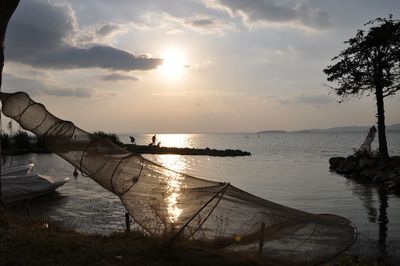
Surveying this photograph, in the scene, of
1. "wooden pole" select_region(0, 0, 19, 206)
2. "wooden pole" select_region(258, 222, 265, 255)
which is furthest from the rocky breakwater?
"wooden pole" select_region(0, 0, 19, 206)

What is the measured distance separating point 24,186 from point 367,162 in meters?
24.0

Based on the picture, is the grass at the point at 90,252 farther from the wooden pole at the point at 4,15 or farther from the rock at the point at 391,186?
the rock at the point at 391,186

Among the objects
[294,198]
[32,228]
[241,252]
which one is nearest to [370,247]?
[241,252]

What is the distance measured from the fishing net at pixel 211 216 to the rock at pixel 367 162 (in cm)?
2612

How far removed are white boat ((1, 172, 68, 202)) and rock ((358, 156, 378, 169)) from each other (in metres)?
21.9

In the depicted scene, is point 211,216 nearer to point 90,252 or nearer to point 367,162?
point 90,252

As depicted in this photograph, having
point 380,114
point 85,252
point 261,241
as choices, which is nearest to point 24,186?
point 85,252

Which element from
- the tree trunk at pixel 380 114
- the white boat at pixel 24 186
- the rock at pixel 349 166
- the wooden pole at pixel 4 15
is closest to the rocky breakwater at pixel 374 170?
the rock at pixel 349 166

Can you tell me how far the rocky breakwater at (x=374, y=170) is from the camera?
25723 millimetres

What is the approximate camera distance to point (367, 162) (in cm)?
3309

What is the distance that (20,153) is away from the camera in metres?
59.4

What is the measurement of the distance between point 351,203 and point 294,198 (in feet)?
9.21

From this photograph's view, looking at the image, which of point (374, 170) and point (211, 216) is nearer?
point (211, 216)

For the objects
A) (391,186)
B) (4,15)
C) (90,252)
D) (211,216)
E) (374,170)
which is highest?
(4,15)
